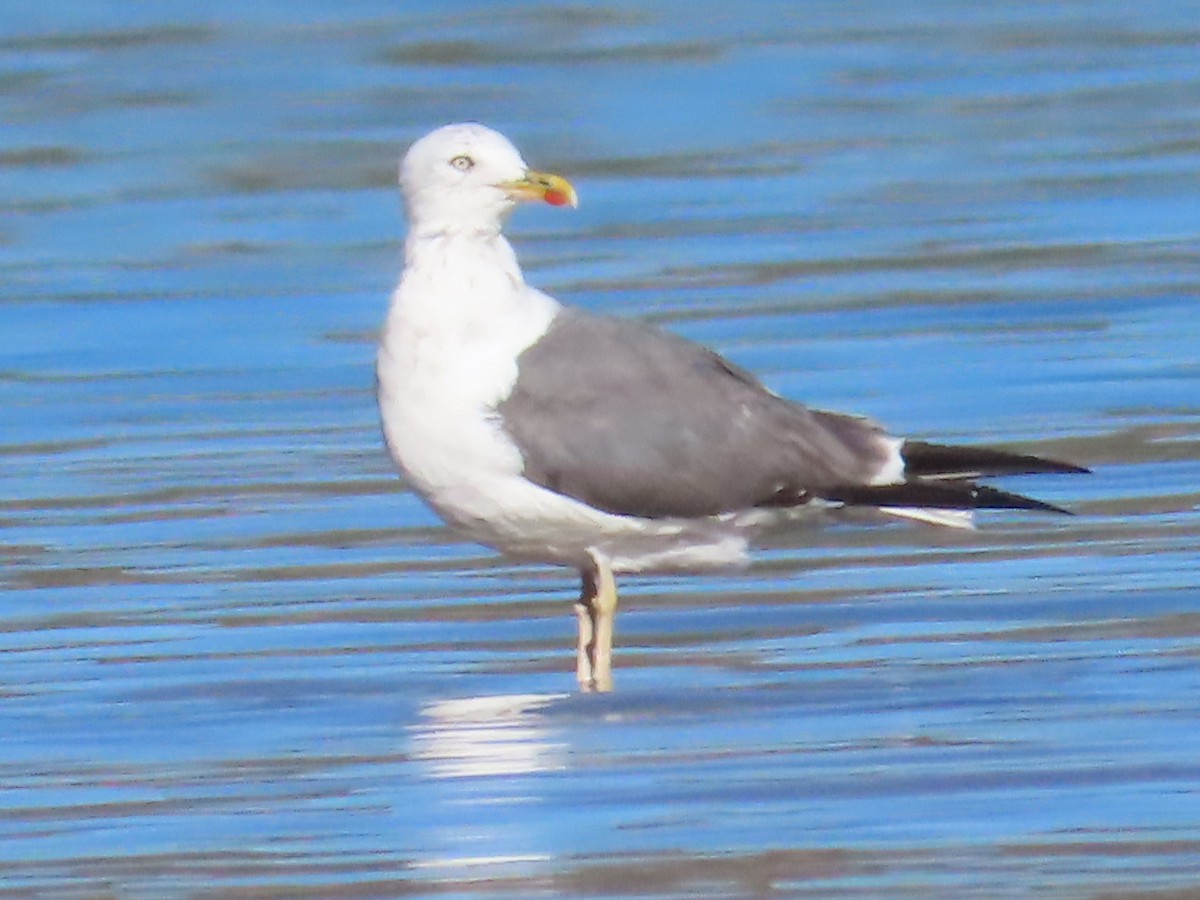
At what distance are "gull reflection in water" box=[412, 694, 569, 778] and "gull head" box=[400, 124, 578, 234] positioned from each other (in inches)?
50.2

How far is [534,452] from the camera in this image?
27.7 feet

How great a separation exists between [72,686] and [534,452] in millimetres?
1267

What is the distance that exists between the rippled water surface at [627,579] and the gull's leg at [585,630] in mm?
67

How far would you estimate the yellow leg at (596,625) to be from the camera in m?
8.40

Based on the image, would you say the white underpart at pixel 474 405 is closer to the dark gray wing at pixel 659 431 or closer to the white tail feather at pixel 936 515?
the dark gray wing at pixel 659 431

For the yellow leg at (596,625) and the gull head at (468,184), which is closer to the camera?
the yellow leg at (596,625)

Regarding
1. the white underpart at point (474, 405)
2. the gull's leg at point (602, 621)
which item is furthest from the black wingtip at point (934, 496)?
the gull's leg at point (602, 621)

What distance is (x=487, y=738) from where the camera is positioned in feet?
25.2

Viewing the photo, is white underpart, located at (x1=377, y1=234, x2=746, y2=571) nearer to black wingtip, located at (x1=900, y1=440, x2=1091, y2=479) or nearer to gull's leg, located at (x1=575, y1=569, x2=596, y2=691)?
gull's leg, located at (x1=575, y1=569, x2=596, y2=691)

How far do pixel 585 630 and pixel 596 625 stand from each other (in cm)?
9

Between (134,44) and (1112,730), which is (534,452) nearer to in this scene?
(1112,730)

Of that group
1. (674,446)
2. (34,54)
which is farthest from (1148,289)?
(34,54)

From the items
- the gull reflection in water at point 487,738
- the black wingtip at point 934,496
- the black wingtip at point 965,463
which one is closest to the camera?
the gull reflection in water at point 487,738

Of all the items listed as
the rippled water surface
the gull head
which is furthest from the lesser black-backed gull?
the rippled water surface
